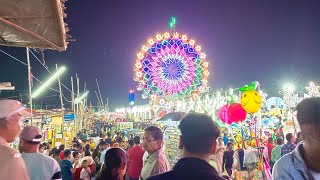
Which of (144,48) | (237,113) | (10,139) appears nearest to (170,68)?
(144,48)

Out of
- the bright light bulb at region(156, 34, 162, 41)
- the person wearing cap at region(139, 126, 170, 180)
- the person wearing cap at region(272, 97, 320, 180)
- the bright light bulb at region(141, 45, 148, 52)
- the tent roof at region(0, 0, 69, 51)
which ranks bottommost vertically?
the person wearing cap at region(139, 126, 170, 180)

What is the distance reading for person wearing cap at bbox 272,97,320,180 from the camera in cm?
261

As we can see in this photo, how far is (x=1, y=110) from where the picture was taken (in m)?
3.23

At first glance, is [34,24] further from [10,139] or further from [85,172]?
[85,172]

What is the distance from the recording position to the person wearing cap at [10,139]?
2817 millimetres

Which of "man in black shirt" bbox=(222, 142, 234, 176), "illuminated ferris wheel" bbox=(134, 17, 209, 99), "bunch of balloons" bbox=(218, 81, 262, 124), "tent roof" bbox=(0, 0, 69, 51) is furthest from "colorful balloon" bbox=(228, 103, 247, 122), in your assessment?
"illuminated ferris wheel" bbox=(134, 17, 209, 99)

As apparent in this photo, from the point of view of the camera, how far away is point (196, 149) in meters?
2.46

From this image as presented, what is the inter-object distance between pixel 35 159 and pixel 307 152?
11.1ft

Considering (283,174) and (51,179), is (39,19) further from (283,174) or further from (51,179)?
(283,174)

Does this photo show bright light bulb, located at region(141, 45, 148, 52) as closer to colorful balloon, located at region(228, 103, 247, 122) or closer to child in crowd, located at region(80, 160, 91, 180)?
colorful balloon, located at region(228, 103, 247, 122)

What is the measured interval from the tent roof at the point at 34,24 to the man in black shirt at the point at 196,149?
2.31 m

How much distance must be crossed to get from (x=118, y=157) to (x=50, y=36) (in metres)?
2.03

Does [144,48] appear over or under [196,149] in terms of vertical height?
over

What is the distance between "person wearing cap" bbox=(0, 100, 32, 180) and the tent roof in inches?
51.7
